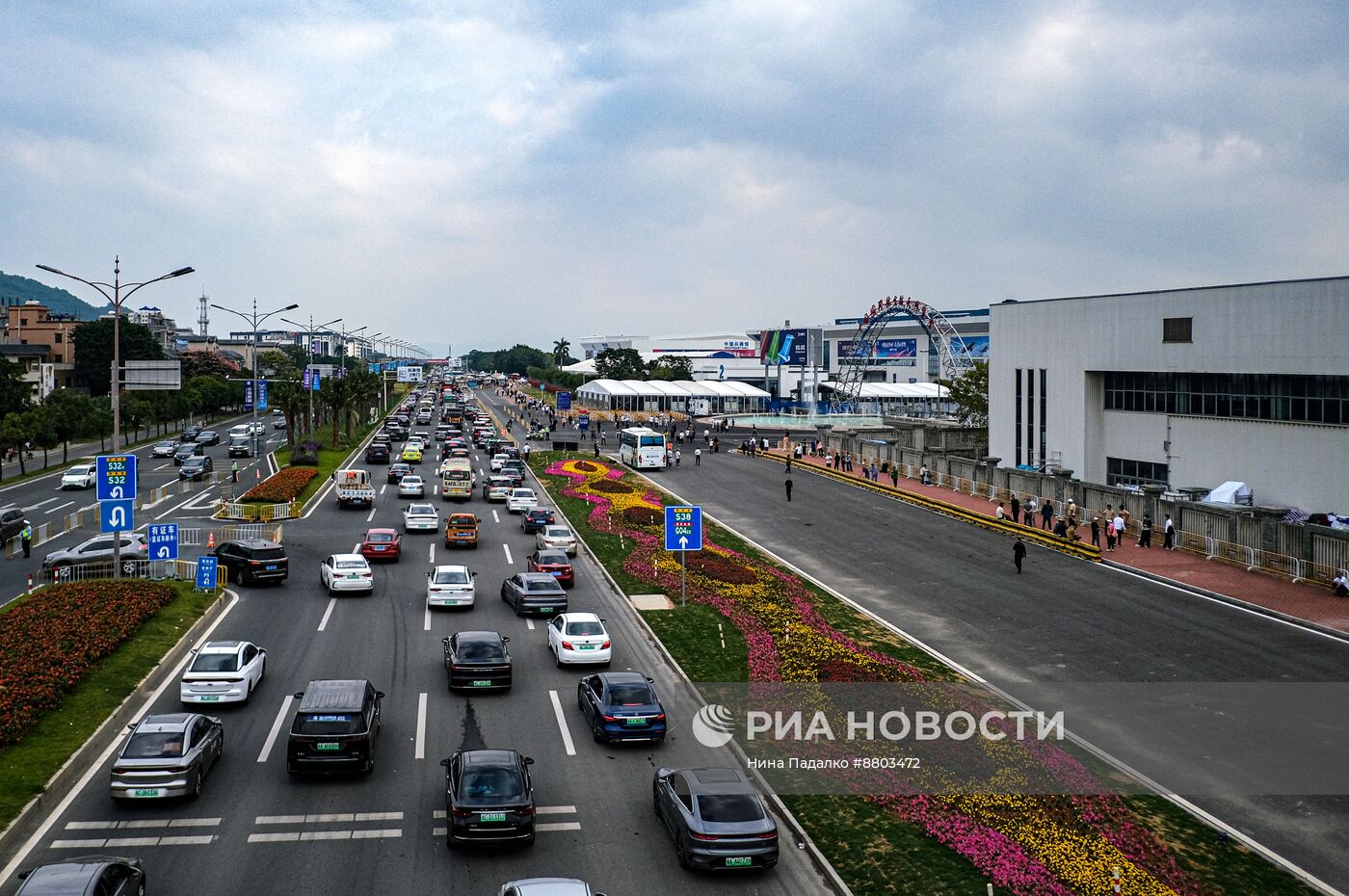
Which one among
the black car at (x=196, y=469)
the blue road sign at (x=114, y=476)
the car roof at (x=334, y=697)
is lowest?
the car roof at (x=334, y=697)

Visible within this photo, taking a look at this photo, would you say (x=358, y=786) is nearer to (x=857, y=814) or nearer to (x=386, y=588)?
(x=857, y=814)

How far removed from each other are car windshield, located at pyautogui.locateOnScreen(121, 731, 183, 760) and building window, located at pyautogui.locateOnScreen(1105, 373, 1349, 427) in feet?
162

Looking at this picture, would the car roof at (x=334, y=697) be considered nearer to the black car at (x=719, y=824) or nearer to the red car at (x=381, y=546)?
the black car at (x=719, y=824)

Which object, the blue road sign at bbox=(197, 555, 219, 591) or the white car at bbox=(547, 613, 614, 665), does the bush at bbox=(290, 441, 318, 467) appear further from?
the white car at bbox=(547, 613, 614, 665)

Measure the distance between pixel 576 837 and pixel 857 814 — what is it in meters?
4.83

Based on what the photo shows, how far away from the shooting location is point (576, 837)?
54.2 ft

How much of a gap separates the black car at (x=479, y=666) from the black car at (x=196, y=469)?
4946 centimetres

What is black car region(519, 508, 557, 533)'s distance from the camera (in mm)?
49219

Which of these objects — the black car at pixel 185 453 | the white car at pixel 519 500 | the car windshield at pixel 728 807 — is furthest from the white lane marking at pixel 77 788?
the black car at pixel 185 453

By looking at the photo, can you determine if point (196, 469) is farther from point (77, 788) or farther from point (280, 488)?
point (77, 788)

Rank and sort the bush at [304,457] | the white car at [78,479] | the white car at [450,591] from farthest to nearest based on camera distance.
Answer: the bush at [304,457] < the white car at [78,479] < the white car at [450,591]

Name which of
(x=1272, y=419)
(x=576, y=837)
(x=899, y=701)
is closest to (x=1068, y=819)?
(x=899, y=701)

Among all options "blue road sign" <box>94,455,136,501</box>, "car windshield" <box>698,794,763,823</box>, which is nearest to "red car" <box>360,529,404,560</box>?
"blue road sign" <box>94,455,136,501</box>

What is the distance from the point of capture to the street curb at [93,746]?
1608 cm
